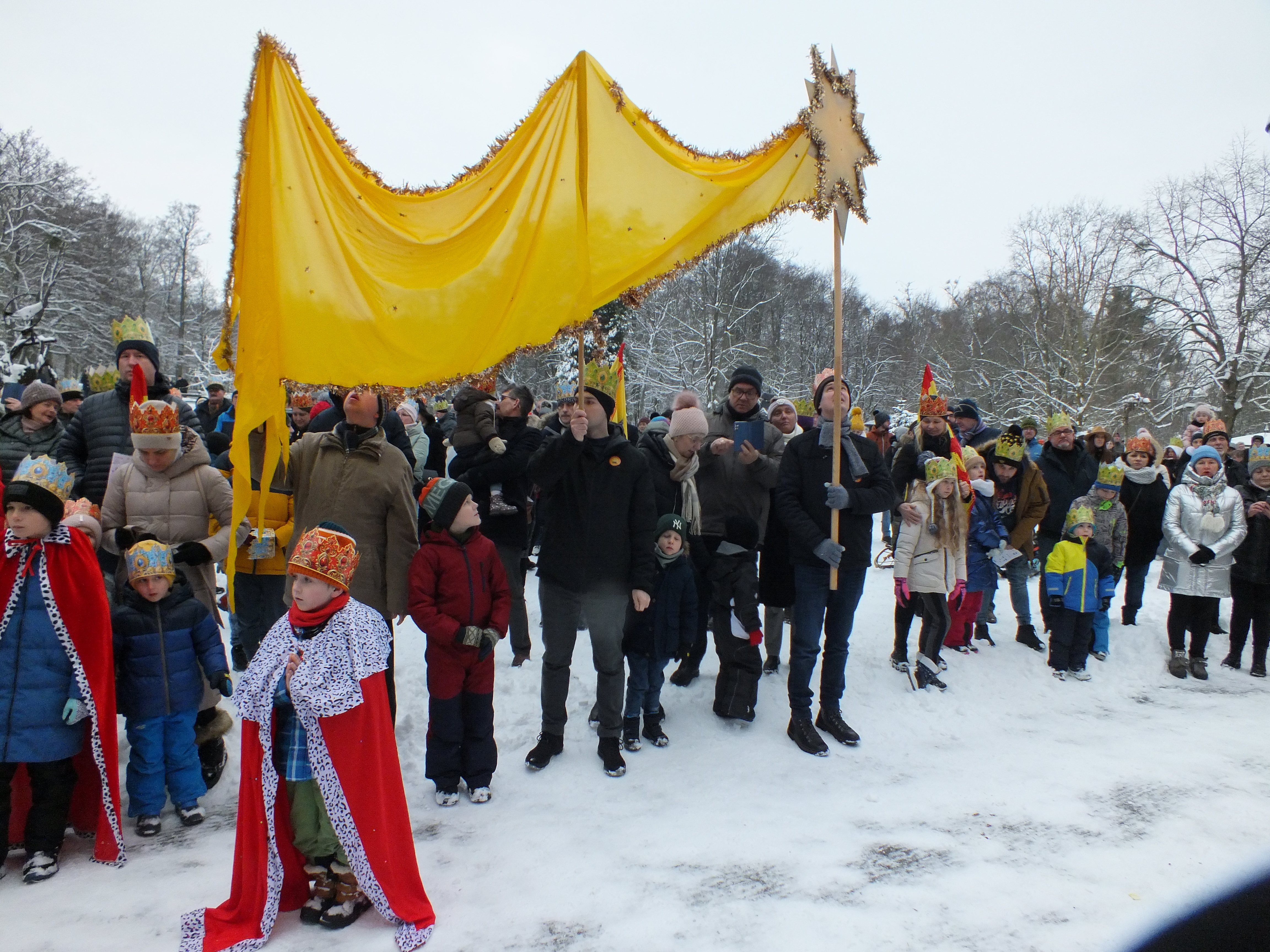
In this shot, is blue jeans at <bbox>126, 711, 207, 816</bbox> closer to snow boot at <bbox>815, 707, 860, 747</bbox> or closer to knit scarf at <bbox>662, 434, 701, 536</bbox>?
knit scarf at <bbox>662, 434, 701, 536</bbox>

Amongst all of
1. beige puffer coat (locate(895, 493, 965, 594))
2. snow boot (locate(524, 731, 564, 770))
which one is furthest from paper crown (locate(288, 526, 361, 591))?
beige puffer coat (locate(895, 493, 965, 594))

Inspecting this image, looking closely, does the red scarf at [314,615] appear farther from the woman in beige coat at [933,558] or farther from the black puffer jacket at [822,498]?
the woman in beige coat at [933,558]

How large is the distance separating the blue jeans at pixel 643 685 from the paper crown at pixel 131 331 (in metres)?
4.16

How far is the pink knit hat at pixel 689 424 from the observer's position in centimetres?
586

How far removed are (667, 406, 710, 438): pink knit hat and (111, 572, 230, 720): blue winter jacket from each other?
133 inches

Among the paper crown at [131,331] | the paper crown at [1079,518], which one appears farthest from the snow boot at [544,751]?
the paper crown at [1079,518]

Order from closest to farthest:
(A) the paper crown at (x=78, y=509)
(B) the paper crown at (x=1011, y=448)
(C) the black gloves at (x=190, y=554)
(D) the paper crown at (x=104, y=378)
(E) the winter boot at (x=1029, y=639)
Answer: (A) the paper crown at (x=78, y=509), (C) the black gloves at (x=190, y=554), (D) the paper crown at (x=104, y=378), (E) the winter boot at (x=1029, y=639), (B) the paper crown at (x=1011, y=448)

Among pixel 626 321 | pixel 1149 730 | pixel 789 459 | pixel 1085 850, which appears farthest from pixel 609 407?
pixel 626 321

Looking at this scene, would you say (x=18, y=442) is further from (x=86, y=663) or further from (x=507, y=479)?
(x=507, y=479)

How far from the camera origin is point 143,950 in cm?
303

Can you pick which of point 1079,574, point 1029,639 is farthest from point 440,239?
point 1029,639

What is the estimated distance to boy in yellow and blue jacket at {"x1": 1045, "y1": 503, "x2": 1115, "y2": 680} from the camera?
720 cm

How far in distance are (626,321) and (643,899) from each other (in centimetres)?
1986

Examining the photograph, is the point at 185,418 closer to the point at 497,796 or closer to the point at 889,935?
the point at 497,796
